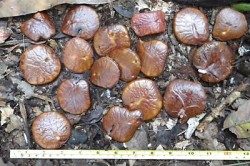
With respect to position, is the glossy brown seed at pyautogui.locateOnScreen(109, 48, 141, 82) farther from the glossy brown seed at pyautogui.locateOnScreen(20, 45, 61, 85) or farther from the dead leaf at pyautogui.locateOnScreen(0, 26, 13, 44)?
the dead leaf at pyautogui.locateOnScreen(0, 26, 13, 44)

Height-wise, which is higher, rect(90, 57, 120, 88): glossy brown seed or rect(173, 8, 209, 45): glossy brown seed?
rect(173, 8, 209, 45): glossy brown seed

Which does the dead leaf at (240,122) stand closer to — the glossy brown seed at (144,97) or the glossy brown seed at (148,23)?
the glossy brown seed at (144,97)

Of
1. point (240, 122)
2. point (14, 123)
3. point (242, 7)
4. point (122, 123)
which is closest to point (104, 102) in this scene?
point (122, 123)

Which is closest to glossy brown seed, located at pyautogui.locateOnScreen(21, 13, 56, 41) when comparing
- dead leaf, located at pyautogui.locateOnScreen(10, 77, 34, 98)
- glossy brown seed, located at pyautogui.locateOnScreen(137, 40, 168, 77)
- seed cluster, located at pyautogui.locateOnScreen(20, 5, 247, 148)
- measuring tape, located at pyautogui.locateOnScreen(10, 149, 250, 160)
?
seed cluster, located at pyautogui.locateOnScreen(20, 5, 247, 148)

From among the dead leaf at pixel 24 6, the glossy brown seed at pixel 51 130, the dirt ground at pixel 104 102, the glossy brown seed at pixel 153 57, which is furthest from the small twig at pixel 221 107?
the dead leaf at pixel 24 6

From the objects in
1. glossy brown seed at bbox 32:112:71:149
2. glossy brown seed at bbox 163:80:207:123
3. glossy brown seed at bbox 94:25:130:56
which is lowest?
glossy brown seed at bbox 32:112:71:149

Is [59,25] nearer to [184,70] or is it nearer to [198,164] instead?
[184,70]

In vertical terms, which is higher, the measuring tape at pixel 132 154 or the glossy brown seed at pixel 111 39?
the glossy brown seed at pixel 111 39

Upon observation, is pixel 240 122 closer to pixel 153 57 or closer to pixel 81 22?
pixel 153 57
